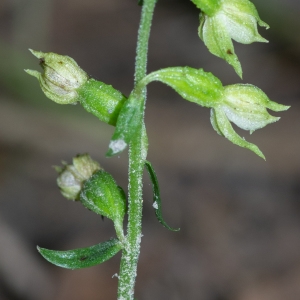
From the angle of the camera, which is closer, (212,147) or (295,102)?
(212,147)

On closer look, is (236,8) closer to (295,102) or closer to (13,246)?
(13,246)

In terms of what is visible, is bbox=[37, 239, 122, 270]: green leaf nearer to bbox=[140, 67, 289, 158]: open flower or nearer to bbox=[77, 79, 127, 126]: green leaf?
bbox=[77, 79, 127, 126]: green leaf

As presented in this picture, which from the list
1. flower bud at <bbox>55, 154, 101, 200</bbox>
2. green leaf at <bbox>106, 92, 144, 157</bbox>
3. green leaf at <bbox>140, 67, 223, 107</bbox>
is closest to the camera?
green leaf at <bbox>106, 92, 144, 157</bbox>

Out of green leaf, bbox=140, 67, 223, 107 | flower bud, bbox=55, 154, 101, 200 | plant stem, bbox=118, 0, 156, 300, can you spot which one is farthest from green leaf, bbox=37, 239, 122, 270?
green leaf, bbox=140, 67, 223, 107

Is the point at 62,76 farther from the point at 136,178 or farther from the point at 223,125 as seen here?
the point at 223,125

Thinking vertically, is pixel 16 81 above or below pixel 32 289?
above

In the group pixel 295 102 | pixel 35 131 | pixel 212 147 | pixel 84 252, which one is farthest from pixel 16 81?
pixel 84 252

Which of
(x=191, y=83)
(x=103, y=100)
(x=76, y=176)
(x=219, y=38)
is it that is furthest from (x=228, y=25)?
(x=76, y=176)
